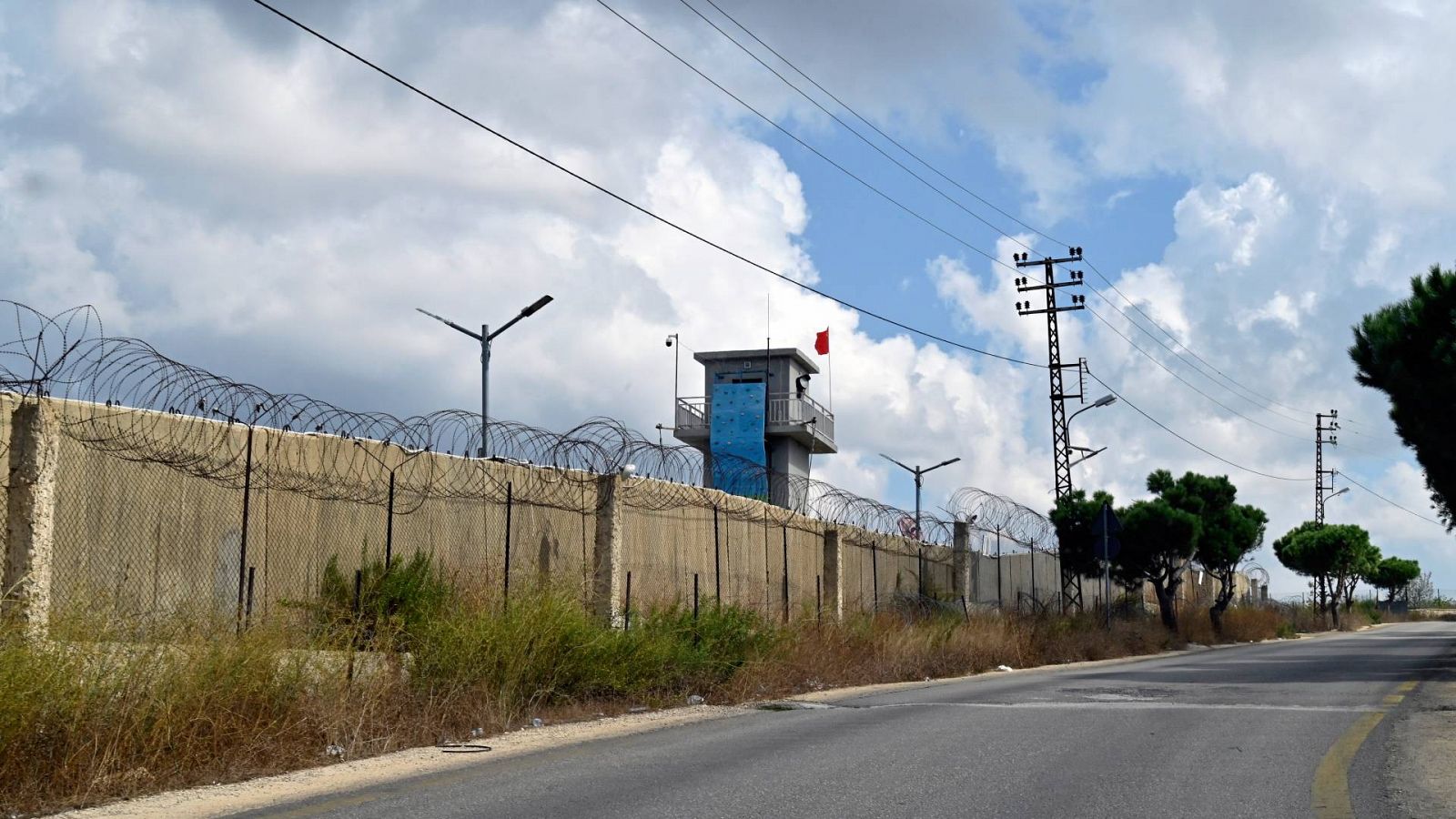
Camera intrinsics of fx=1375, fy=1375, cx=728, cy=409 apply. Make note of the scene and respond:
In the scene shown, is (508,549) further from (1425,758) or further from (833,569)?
(833,569)

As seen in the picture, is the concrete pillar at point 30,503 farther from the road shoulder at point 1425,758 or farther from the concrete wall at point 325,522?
the road shoulder at point 1425,758

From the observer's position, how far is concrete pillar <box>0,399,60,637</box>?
474 inches

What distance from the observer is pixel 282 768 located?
9.97m

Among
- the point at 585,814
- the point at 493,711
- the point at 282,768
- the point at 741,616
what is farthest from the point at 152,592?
the point at 585,814

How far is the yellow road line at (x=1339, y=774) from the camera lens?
7855 mm

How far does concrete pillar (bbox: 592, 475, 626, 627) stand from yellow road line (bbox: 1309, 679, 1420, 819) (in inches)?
412

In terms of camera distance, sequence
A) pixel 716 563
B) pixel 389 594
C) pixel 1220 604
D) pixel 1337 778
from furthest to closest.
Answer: pixel 1220 604, pixel 716 563, pixel 389 594, pixel 1337 778

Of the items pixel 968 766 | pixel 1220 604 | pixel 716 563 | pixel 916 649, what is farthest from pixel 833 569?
pixel 1220 604

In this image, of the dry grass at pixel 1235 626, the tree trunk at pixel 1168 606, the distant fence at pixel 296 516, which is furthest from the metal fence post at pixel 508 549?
the dry grass at pixel 1235 626

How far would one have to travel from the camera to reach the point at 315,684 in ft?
36.1

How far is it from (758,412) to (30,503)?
1801 inches

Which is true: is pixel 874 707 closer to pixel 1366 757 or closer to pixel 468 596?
pixel 468 596

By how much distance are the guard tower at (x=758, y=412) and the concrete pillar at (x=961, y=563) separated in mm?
19642

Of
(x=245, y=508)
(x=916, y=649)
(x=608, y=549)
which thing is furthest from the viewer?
(x=916, y=649)
